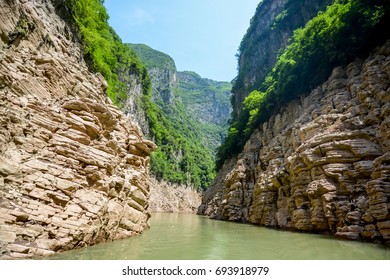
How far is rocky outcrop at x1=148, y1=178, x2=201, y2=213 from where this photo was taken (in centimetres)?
5236

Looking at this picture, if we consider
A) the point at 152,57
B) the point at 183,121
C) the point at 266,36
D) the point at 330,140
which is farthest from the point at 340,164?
the point at 152,57

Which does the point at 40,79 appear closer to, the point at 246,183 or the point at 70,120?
the point at 70,120

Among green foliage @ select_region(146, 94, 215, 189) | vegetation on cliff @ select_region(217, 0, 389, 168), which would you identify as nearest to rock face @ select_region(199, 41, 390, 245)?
vegetation on cliff @ select_region(217, 0, 389, 168)

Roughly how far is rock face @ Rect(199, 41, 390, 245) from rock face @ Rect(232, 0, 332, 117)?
2048 centimetres

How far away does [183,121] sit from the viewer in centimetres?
11338

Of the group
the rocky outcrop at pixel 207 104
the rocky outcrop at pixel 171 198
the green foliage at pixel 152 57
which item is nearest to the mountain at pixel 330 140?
the rocky outcrop at pixel 171 198

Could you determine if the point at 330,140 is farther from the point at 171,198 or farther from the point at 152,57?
the point at 152,57

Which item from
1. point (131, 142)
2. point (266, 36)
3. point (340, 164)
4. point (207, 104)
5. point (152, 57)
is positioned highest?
point (152, 57)

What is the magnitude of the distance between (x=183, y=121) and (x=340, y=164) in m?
101

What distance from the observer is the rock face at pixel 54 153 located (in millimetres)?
7926

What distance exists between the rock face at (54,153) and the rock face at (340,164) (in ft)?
32.2

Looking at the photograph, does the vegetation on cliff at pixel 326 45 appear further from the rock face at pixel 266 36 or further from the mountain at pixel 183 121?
the mountain at pixel 183 121

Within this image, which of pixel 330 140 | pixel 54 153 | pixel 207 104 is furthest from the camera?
pixel 207 104

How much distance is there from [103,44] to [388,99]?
20792 millimetres
